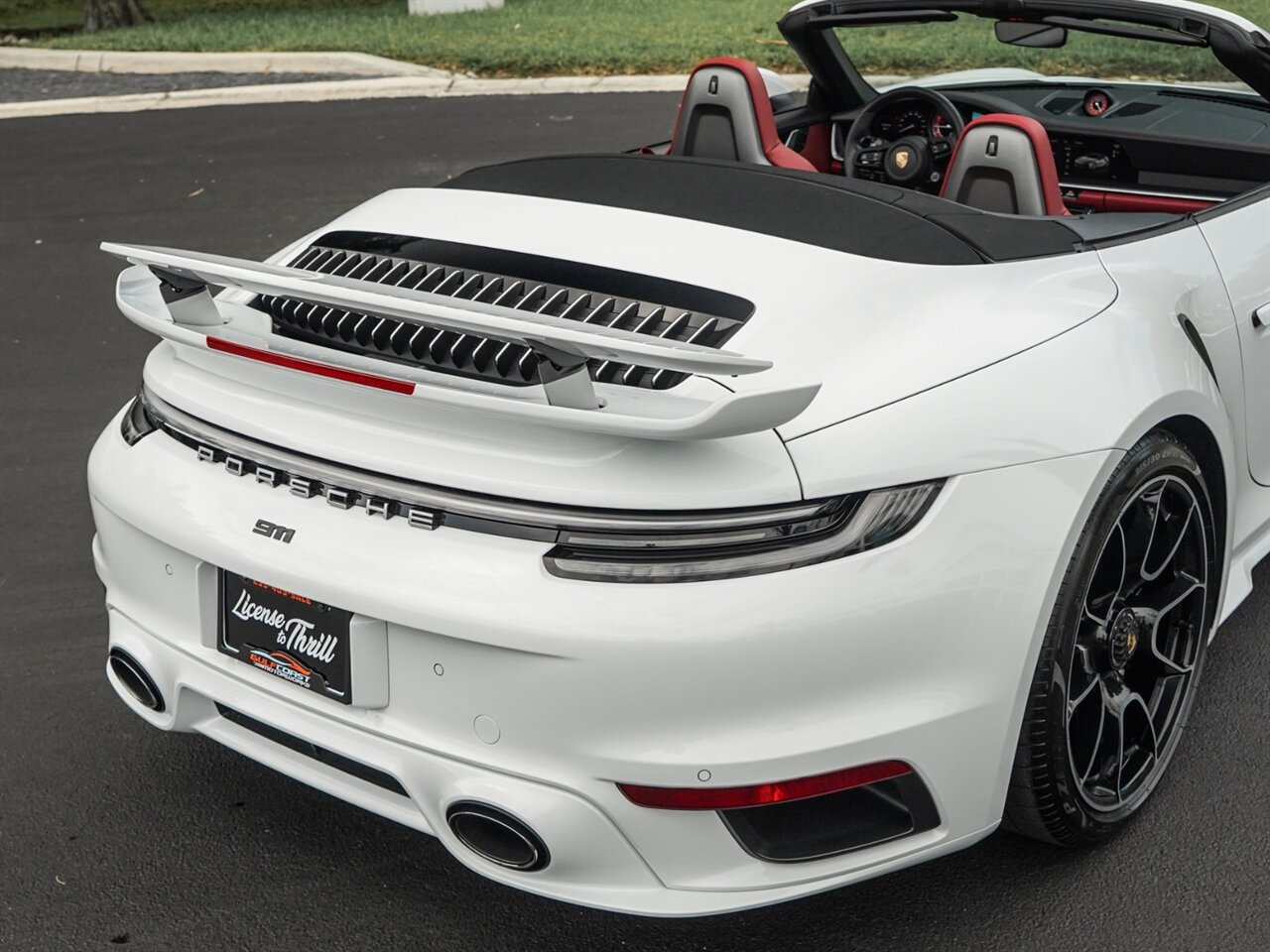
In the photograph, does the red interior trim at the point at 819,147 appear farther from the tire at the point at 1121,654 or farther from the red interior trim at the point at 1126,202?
the tire at the point at 1121,654

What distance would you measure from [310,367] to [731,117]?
169cm

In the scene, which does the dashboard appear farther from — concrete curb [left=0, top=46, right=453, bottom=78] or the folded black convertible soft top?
concrete curb [left=0, top=46, right=453, bottom=78]

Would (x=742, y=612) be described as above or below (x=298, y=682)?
above

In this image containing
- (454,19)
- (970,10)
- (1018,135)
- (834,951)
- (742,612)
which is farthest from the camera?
(454,19)

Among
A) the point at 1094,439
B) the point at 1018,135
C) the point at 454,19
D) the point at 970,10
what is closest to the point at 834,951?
the point at 1094,439

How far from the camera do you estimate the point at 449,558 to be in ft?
7.29

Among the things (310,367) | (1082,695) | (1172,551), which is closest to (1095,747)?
(1082,695)

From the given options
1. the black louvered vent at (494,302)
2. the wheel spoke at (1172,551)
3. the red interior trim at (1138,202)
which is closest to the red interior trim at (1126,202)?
the red interior trim at (1138,202)

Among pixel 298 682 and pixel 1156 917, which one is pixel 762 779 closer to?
pixel 298 682

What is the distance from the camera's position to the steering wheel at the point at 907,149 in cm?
396

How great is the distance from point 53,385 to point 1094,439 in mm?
4385

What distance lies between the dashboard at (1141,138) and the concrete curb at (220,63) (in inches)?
336

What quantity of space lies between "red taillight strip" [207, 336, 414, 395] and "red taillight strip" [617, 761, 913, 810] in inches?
28.7

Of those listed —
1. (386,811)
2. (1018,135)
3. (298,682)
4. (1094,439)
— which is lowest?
(386,811)
